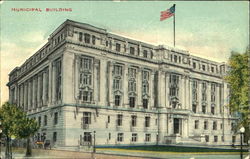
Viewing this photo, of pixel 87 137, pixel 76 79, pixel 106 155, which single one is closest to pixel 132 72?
pixel 76 79

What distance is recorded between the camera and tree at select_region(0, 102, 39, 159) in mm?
14948

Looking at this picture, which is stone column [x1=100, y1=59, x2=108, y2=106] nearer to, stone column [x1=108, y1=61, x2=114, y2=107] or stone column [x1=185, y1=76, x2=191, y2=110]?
stone column [x1=108, y1=61, x2=114, y2=107]

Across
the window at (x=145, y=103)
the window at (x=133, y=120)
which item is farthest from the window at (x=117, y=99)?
the window at (x=145, y=103)

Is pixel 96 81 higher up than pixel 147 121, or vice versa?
pixel 96 81

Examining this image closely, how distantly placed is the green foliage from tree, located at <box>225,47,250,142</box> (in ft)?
32.4

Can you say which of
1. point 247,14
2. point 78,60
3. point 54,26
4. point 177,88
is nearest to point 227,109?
point 177,88

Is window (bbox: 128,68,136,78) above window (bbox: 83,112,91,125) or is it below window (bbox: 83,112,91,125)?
above

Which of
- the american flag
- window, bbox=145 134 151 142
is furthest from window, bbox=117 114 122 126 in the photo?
the american flag

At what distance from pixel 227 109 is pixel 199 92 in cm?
176

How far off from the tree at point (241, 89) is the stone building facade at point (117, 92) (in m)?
0.37

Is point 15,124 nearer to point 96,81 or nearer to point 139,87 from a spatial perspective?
point 96,81

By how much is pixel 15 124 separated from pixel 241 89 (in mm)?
11248

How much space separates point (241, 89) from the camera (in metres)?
17.8

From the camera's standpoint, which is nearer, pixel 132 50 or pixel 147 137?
pixel 132 50
